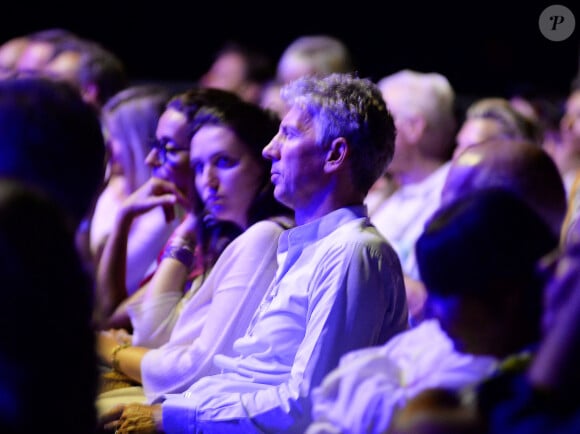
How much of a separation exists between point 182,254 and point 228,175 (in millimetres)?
424

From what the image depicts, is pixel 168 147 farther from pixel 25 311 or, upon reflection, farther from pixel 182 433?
pixel 25 311

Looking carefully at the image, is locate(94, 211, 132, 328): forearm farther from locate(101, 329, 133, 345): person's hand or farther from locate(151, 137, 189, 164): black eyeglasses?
locate(151, 137, 189, 164): black eyeglasses

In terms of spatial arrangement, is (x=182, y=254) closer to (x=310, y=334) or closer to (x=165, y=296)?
(x=165, y=296)

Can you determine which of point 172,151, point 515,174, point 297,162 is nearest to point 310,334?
point 297,162

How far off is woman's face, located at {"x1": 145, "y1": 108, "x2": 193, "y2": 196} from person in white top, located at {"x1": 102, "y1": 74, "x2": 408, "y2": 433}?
84cm

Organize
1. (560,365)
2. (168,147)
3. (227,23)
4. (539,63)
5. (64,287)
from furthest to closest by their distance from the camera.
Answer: (227,23) < (539,63) < (168,147) < (64,287) < (560,365)

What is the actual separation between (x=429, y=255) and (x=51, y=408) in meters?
0.64

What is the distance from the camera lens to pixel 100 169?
6.36 ft

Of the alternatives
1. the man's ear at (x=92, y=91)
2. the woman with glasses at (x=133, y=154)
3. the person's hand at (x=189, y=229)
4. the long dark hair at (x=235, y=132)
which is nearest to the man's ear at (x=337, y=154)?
the long dark hair at (x=235, y=132)

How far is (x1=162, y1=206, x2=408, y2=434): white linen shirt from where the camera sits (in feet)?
7.06

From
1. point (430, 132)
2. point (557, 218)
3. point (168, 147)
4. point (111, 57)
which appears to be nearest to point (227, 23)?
point (111, 57)

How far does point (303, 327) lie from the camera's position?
2287 millimetres

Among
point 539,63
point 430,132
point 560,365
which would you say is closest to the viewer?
point 560,365

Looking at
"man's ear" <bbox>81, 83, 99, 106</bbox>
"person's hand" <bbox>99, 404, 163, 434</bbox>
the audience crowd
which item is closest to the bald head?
the audience crowd
